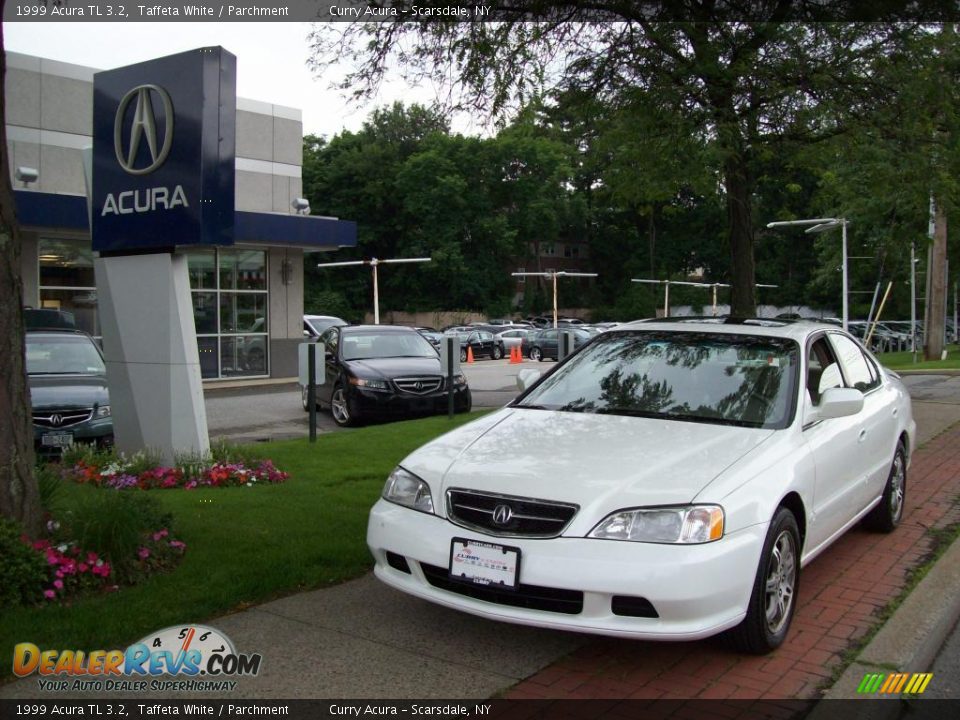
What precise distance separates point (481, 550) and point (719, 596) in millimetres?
1057

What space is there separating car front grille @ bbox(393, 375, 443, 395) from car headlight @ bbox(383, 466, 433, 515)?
29.6ft

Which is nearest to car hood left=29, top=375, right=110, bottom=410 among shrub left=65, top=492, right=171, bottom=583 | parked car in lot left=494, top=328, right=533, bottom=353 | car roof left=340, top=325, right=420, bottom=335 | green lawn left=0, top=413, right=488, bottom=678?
green lawn left=0, top=413, right=488, bottom=678

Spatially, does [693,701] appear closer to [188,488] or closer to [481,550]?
[481,550]

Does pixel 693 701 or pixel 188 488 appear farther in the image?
pixel 188 488

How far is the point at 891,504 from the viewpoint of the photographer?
6.62m

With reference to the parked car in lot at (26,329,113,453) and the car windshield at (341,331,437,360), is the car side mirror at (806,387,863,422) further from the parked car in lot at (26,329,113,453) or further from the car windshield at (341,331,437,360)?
the car windshield at (341,331,437,360)

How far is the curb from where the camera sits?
3.90m

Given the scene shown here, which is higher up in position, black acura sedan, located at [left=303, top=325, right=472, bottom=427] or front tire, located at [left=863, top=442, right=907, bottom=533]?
black acura sedan, located at [left=303, top=325, right=472, bottom=427]

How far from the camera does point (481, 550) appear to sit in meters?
4.08

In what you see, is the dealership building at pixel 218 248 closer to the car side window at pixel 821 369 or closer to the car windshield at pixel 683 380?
the car windshield at pixel 683 380

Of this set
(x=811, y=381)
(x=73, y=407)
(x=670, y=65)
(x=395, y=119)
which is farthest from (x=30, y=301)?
(x=395, y=119)

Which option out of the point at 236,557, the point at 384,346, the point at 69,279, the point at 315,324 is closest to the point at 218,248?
the point at 384,346

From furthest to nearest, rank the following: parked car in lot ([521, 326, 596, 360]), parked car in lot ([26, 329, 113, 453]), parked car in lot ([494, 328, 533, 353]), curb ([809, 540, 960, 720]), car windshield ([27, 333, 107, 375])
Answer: parked car in lot ([494, 328, 533, 353]) < parked car in lot ([521, 326, 596, 360]) < car windshield ([27, 333, 107, 375]) < parked car in lot ([26, 329, 113, 453]) < curb ([809, 540, 960, 720])

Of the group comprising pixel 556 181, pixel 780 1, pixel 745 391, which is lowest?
pixel 745 391
